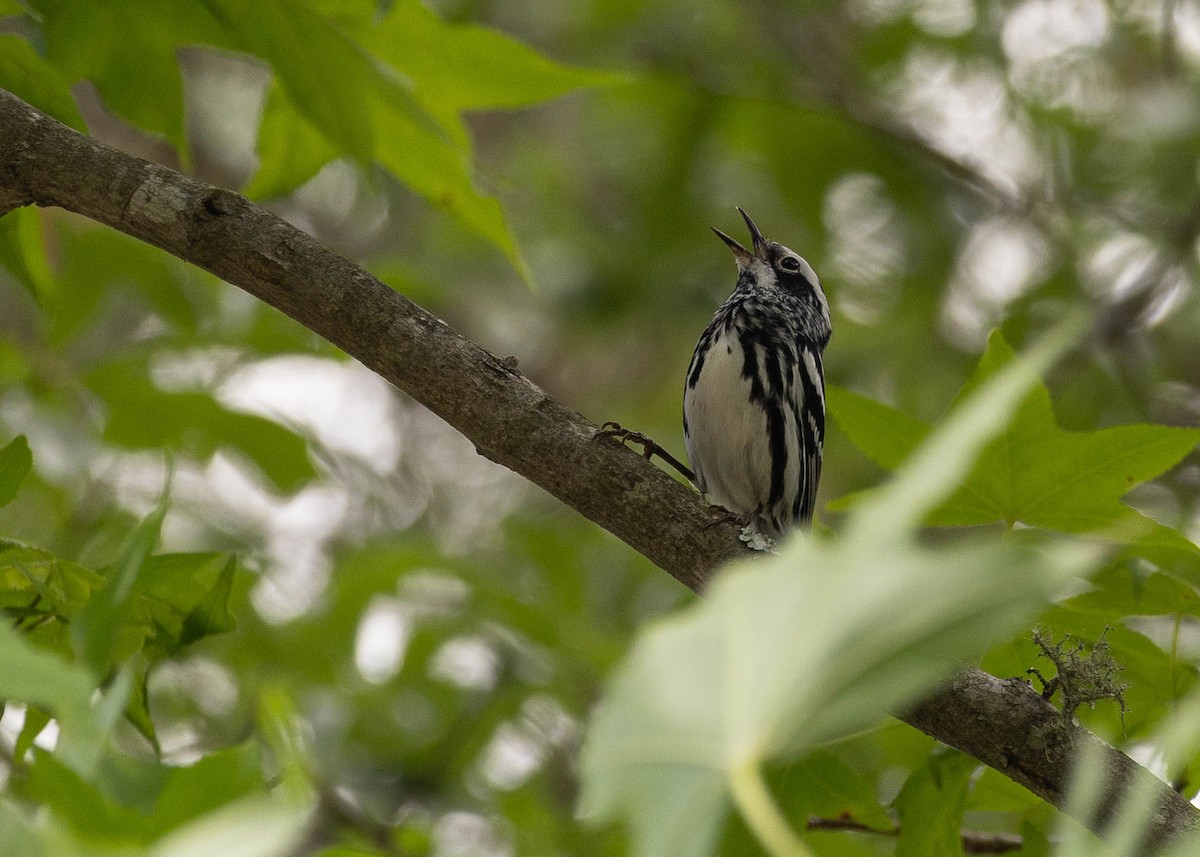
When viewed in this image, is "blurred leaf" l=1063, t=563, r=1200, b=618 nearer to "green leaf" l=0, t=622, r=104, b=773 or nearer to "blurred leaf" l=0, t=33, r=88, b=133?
"green leaf" l=0, t=622, r=104, b=773

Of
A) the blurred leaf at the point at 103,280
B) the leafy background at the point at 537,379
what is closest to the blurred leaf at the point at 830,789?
the leafy background at the point at 537,379

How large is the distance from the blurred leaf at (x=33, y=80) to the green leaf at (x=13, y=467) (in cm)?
70

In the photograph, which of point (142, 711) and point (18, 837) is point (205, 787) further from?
point (142, 711)

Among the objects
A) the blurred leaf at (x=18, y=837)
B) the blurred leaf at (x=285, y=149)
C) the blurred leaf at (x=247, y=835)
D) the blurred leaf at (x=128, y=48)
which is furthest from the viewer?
the blurred leaf at (x=285, y=149)

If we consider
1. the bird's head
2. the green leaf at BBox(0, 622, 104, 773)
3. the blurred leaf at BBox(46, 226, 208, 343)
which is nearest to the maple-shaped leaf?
the green leaf at BBox(0, 622, 104, 773)

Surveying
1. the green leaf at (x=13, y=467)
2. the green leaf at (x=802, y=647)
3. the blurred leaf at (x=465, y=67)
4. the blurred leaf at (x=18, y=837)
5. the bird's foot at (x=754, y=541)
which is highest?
the green leaf at (x=802, y=647)

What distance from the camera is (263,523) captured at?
17.6 feet

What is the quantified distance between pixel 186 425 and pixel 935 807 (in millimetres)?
2093

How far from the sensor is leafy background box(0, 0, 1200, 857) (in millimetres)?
1432

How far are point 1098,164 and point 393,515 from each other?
3.40 meters

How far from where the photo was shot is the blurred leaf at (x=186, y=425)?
3.00 m

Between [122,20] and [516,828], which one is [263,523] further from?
[122,20]

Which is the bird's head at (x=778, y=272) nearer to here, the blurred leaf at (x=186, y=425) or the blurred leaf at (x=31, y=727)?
the blurred leaf at (x=186, y=425)

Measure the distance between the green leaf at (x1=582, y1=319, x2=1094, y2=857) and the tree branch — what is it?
903 millimetres
